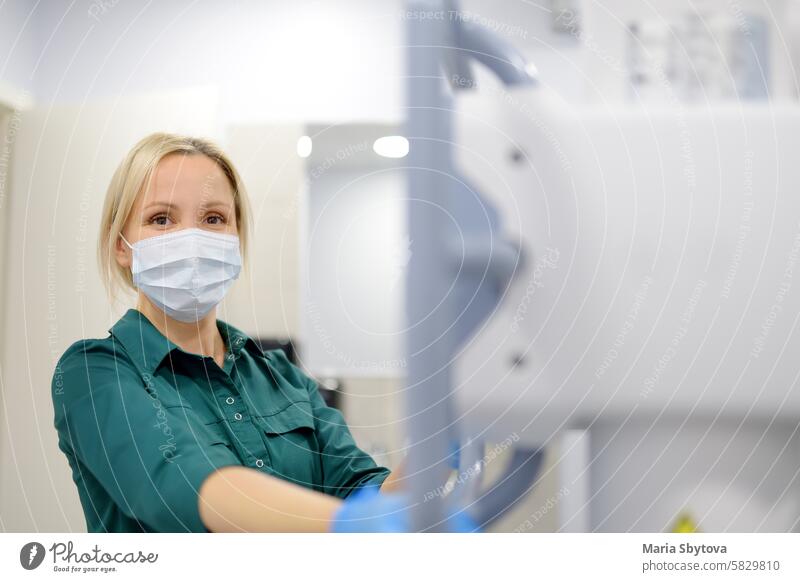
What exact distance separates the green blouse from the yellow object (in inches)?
9.5

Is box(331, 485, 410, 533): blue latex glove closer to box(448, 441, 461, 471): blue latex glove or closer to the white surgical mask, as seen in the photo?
box(448, 441, 461, 471): blue latex glove

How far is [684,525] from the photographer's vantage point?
1.87 feet

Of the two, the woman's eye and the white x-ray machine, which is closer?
the white x-ray machine

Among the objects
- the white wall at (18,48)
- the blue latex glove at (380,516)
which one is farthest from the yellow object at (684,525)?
the white wall at (18,48)

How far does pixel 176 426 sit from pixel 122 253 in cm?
16

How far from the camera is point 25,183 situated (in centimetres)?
65

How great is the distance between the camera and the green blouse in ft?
1.90

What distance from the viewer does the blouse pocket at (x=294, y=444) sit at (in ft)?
2.00

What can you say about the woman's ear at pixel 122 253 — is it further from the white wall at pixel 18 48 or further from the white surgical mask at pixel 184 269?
the white wall at pixel 18 48

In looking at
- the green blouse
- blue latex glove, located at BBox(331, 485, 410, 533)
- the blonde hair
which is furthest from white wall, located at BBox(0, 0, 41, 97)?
blue latex glove, located at BBox(331, 485, 410, 533)

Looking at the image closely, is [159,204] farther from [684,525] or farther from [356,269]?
[684,525]
